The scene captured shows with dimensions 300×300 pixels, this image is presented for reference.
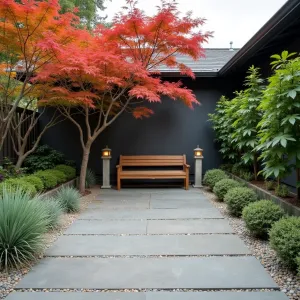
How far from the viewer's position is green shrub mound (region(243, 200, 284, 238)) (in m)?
3.53

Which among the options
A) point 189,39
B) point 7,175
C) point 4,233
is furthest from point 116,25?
point 4,233

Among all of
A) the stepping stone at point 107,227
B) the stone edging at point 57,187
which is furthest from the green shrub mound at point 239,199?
the stone edging at point 57,187

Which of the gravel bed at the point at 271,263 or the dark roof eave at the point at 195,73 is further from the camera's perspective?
the dark roof eave at the point at 195,73

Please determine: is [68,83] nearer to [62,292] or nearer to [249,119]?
[249,119]

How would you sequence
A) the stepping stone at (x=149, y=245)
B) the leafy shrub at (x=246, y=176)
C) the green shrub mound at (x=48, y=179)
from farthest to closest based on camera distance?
the leafy shrub at (x=246, y=176), the green shrub mound at (x=48, y=179), the stepping stone at (x=149, y=245)

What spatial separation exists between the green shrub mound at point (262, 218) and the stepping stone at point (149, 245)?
0.25m

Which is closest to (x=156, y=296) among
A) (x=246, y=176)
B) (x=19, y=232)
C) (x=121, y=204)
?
(x=19, y=232)

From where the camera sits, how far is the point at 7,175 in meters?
5.48

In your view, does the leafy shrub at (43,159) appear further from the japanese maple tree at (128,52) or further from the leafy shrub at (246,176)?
the leafy shrub at (246,176)

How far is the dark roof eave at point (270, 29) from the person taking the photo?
3971mm

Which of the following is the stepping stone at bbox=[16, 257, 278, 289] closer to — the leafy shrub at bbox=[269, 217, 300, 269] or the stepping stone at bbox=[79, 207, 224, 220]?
the leafy shrub at bbox=[269, 217, 300, 269]

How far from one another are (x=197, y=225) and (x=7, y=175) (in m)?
3.51

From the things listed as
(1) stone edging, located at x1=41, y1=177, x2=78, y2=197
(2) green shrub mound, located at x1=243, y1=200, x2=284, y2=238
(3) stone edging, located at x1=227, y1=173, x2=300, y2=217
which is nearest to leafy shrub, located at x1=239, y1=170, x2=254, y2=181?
(3) stone edging, located at x1=227, y1=173, x2=300, y2=217

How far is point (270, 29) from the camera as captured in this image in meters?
4.68
